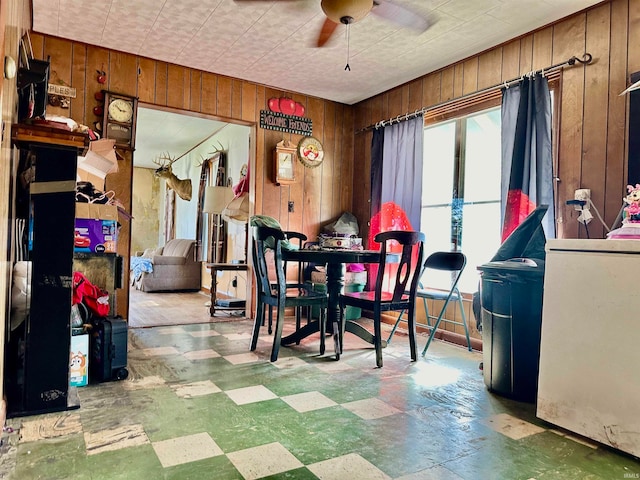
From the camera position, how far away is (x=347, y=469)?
1614 mm

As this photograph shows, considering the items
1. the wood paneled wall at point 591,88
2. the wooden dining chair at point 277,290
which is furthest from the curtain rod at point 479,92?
the wooden dining chair at point 277,290

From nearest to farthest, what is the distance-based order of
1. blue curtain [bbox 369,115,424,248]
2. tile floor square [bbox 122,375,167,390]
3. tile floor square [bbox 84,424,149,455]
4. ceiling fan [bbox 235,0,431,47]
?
1. tile floor square [bbox 84,424,149,455]
2. tile floor square [bbox 122,375,167,390]
3. ceiling fan [bbox 235,0,431,47]
4. blue curtain [bbox 369,115,424,248]

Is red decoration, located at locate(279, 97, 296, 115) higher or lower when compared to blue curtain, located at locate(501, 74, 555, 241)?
higher

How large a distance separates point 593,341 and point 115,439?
2074 mm

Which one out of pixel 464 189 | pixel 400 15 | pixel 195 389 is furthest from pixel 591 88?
pixel 195 389

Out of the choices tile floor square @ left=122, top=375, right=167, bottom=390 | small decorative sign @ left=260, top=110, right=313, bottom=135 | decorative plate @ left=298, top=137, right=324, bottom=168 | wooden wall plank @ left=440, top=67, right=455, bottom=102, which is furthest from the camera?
decorative plate @ left=298, top=137, right=324, bottom=168

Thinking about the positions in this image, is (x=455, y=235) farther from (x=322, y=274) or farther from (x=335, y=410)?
(x=335, y=410)

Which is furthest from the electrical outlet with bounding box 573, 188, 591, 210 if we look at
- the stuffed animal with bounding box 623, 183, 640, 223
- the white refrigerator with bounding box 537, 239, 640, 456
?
the white refrigerator with bounding box 537, 239, 640, 456

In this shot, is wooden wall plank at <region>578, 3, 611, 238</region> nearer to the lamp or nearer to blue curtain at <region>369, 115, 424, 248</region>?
blue curtain at <region>369, 115, 424, 248</region>

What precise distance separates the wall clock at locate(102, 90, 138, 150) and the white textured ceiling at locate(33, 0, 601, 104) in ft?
1.39

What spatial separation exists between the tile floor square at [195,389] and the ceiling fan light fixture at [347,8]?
2.40 m

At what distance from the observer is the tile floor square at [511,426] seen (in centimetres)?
196

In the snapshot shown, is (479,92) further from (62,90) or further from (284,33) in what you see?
(62,90)

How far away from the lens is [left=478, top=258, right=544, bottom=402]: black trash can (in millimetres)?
2359
